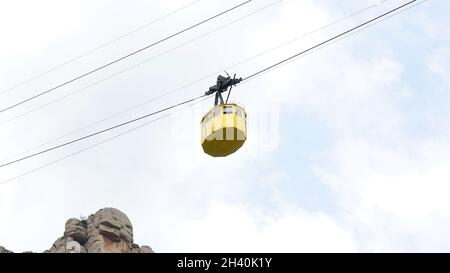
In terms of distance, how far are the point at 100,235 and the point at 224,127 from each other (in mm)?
53854

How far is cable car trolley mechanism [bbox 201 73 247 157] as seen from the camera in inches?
1101

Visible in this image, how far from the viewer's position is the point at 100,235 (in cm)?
7894

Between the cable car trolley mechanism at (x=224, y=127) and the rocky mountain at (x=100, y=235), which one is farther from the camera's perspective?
the rocky mountain at (x=100, y=235)

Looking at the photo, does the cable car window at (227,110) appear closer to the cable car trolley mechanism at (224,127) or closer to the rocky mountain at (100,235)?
the cable car trolley mechanism at (224,127)

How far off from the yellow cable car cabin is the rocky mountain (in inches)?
1995

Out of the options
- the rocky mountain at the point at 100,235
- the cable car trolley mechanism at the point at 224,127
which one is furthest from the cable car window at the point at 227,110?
the rocky mountain at the point at 100,235

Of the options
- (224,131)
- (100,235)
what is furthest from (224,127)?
(100,235)

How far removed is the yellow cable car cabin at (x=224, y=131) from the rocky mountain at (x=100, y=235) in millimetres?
50674

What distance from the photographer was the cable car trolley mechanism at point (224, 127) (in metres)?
28.0

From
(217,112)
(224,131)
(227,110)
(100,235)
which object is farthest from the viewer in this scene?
(100,235)

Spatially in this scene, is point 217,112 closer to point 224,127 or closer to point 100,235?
point 224,127
